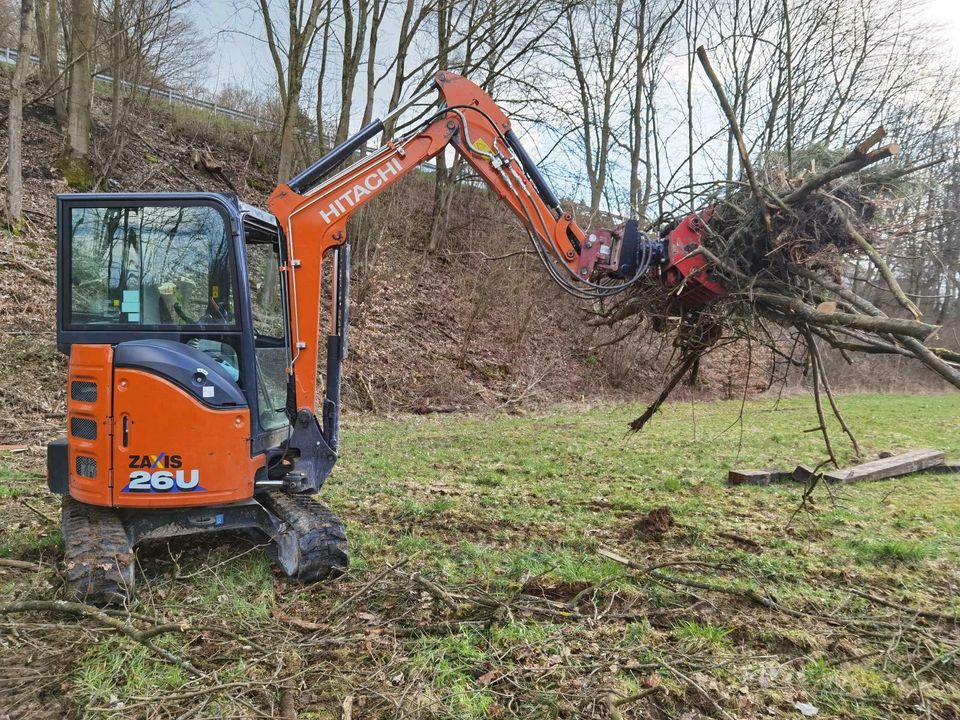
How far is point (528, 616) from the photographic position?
12.5 feet

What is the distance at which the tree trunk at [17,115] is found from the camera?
1177 cm

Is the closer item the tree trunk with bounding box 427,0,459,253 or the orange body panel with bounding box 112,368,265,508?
the orange body panel with bounding box 112,368,265,508

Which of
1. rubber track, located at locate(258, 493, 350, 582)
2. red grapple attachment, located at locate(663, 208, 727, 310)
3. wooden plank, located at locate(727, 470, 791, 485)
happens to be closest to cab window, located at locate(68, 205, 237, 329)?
rubber track, located at locate(258, 493, 350, 582)

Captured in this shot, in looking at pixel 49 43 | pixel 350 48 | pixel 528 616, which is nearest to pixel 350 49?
pixel 350 48

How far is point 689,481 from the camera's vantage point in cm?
773

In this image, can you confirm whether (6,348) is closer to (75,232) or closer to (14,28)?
(75,232)

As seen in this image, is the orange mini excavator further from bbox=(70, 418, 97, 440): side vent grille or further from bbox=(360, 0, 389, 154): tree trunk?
bbox=(360, 0, 389, 154): tree trunk

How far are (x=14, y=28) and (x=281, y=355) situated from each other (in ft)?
73.7

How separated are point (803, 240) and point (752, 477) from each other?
3.95 meters

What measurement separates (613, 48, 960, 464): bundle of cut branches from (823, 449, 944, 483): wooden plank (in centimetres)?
366

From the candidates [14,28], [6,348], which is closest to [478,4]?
[6,348]

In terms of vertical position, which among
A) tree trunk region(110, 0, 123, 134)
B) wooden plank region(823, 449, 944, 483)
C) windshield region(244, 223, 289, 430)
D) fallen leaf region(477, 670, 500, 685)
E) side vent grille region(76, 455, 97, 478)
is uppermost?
tree trunk region(110, 0, 123, 134)

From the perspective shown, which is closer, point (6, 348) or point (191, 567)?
point (191, 567)

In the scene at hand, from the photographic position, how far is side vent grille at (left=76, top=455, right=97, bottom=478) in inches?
159
